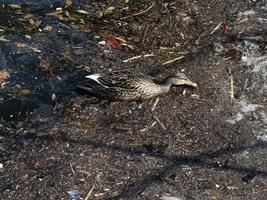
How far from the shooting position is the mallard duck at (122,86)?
7.30 meters

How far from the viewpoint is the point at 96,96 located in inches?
293

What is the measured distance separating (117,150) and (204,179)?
3.08ft

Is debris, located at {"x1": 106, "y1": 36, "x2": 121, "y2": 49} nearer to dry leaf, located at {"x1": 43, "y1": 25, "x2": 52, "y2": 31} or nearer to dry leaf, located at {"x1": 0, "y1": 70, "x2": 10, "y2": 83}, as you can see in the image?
dry leaf, located at {"x1": 43, "y1": 25, "x2": 52, "y2": 31}

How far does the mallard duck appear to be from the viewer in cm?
730

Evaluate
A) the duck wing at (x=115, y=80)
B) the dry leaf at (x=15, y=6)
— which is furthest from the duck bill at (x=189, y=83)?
the dry leaf at (x=15, y=6)

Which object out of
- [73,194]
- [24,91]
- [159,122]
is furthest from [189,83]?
[73,194]

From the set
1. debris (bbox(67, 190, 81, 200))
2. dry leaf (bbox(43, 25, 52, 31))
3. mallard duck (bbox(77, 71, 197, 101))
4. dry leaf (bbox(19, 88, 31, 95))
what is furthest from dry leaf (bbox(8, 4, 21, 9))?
debris (bbox(67, 190, 81, 200))

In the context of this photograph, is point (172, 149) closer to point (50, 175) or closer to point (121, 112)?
point (121, 112)

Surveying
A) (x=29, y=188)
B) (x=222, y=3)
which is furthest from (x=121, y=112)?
(x=222, y=3)

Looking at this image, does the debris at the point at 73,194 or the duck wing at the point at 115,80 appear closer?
the debris at the point at 73,194

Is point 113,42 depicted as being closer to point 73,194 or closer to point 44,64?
point 44,64

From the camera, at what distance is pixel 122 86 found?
7312mm

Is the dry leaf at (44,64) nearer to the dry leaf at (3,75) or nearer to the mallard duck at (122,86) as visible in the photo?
the dry leaf at (3,75)

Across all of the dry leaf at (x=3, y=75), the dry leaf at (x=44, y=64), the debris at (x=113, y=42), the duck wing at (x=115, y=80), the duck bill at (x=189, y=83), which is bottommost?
the dry leaf at (x=3, y=75)
